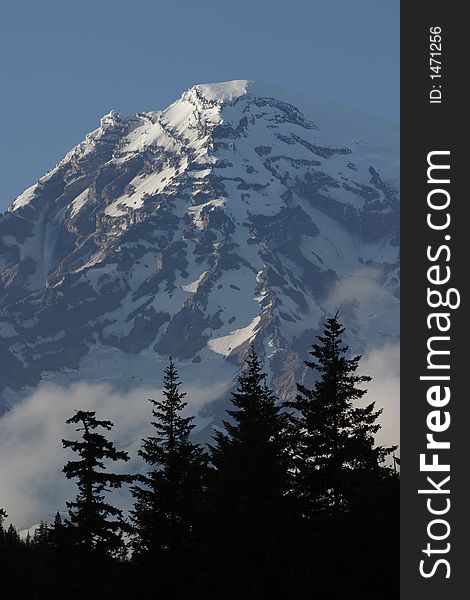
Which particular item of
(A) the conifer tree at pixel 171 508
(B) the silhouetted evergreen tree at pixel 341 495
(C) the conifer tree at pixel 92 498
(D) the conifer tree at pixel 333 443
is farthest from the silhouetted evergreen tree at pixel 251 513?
(C) the conifer tree at pixel 92 498

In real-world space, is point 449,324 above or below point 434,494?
above

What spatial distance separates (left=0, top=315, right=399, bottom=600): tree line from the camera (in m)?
46.5

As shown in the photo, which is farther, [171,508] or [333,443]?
[333,443]

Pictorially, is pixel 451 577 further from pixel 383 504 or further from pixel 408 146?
pixel 383 504

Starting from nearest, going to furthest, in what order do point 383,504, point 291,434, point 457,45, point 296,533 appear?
point 457,45 < point 296,533 < point 383,504 < point 291,434

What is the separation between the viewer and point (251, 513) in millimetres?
47281

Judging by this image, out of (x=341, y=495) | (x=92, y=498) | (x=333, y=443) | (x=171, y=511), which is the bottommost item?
(x=171, y=511)

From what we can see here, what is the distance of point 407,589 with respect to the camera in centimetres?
3095

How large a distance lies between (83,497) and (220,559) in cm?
1254

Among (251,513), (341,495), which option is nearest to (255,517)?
(251,513)

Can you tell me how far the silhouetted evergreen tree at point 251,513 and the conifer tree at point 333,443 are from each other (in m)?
2.32

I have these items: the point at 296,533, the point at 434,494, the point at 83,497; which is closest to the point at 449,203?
the point at 434,494

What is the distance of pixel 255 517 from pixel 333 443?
30.4 ft

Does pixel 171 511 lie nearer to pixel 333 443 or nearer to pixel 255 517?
pixel 333 443
